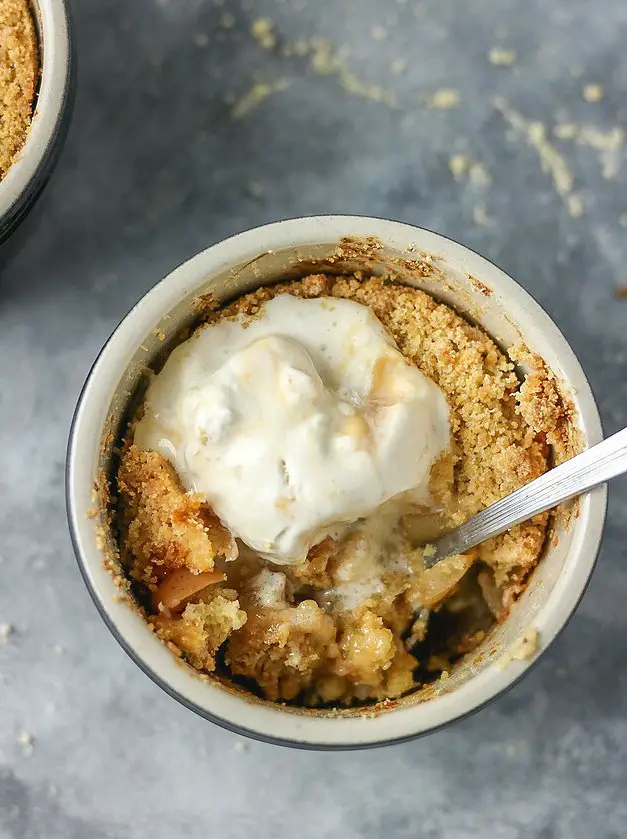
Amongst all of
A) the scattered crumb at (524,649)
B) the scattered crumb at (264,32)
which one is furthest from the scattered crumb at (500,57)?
the scattered crumb at (524,649)

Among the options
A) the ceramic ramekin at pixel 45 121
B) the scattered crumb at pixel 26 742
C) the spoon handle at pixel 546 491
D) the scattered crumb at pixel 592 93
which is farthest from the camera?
the scattered crumb at pixel 592 93

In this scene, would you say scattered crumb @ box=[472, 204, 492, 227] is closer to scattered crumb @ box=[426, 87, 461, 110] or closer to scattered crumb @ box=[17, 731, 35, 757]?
scattered crumb @ box=[426, 87, 461, 110]

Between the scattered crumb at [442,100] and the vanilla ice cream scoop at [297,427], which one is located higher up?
the scattered crumb at [442,100]

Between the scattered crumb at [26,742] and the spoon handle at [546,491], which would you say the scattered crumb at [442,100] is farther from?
the scattered crumb at [26,742]

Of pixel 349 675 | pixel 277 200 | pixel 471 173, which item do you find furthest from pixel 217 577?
pixel 471 173

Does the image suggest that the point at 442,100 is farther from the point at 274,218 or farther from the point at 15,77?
the point at 15,77

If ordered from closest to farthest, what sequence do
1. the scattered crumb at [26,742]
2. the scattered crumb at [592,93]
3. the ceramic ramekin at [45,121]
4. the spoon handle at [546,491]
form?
the spoon handle at [546,491]
the ceramic ramekin at [45,121]
the scattered crumb at [26,742]
the scattered crumb at [592,93]

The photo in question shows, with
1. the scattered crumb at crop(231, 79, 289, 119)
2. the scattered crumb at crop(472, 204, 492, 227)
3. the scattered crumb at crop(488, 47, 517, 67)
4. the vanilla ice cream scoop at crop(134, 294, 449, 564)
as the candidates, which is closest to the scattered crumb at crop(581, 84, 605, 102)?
the scattered crumb at crop(488, 47, 517, 67)
